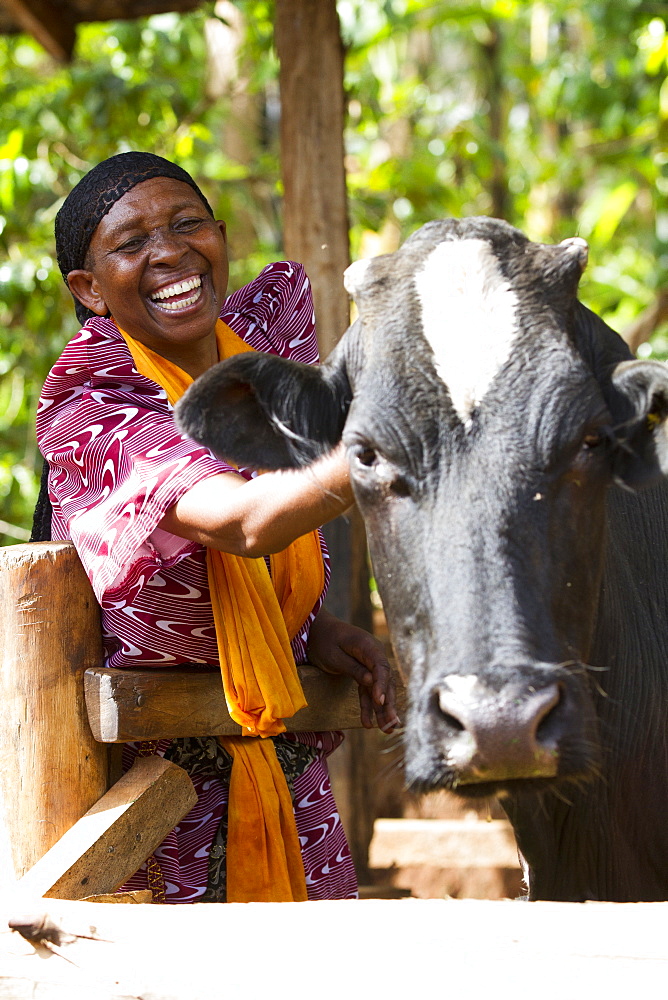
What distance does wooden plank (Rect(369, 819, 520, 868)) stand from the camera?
4.73 m

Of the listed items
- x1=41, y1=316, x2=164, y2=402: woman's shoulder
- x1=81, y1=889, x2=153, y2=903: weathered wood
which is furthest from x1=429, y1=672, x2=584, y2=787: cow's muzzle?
x1=41, y1=316, x2=164, y2=402: woman's shoulder

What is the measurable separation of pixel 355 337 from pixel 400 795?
4.00 meters

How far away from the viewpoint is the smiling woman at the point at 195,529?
2146 millimetres

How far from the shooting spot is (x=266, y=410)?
2.10m

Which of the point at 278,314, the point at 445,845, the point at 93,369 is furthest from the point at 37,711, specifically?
the point at 445,845

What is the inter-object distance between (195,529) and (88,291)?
0.87m

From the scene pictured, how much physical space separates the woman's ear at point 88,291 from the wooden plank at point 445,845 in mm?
3018

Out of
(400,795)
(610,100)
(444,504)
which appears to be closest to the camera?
(444,504)

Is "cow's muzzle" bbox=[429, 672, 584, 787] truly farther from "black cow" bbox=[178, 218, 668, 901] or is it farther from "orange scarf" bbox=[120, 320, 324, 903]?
"orange scarf" bbox=[120, 320, 324, 903]

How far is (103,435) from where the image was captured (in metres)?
2.27

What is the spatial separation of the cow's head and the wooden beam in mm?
3262

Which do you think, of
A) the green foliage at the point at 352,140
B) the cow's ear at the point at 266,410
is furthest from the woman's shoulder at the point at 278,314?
the green foliage at the point at 352,140

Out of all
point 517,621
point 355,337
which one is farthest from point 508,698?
point 355,337

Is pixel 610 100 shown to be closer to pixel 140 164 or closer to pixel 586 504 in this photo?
pixel 140 164
